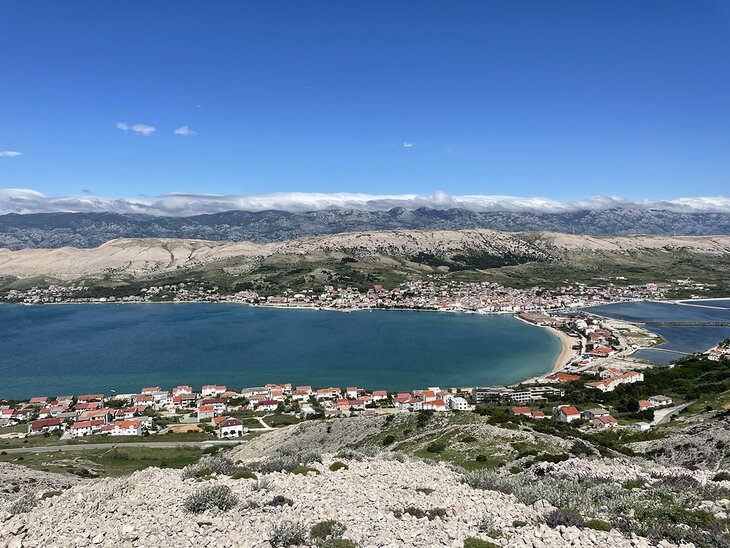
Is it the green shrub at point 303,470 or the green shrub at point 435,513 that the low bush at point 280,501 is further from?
the green shrub at point 435,513

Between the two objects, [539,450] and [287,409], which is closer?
[539,450]

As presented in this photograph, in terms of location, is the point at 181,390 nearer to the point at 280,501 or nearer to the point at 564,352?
the point at 280,501

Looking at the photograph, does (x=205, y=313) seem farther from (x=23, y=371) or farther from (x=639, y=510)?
(x=639, y=510)

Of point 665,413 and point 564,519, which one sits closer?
point 564,519

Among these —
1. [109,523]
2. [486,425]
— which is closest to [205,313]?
[486,425]

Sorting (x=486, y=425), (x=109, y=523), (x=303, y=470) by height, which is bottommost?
(x=486, y=425)

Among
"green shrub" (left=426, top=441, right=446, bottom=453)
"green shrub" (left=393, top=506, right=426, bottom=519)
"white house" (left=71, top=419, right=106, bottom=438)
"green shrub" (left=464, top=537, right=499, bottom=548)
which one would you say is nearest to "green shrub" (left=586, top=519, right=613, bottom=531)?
"green shrub" (left=464, top=537, right=499, bottom=548)

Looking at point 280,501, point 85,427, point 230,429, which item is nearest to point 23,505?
point 280,501
